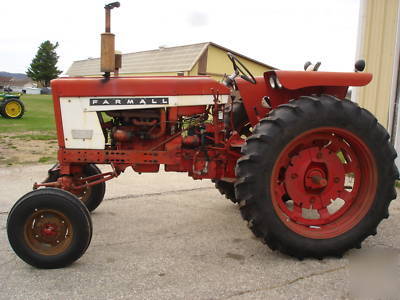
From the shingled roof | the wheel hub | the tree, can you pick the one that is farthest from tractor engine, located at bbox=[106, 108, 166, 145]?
the tree

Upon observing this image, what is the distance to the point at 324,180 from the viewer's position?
3.51m

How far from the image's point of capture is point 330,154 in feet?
11.8

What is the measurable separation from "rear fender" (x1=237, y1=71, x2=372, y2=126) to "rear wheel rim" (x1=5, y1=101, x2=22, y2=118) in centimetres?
1505

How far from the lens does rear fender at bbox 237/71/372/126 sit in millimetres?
3414

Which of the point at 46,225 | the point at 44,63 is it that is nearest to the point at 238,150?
the point at 46,225

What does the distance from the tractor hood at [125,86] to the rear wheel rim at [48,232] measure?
40.5 inches

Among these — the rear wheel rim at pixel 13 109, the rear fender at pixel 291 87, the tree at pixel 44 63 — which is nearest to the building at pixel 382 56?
the rear fender at pixel 291 87

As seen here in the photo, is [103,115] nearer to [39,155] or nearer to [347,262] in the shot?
[347,262]

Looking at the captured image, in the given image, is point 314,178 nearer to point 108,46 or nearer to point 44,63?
point 108,46

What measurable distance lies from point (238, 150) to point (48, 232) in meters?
1.76

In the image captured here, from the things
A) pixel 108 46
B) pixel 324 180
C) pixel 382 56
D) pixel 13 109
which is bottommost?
pixel 13 109

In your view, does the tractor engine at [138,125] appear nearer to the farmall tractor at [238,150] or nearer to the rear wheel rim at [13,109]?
the farmall tractor at [238,150]

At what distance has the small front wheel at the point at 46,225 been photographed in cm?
311

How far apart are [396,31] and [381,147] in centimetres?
371
